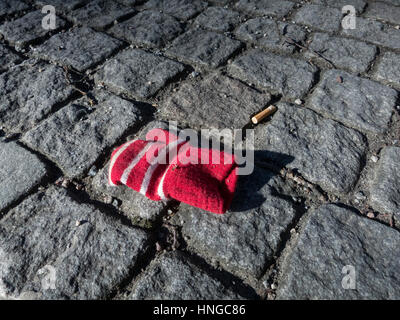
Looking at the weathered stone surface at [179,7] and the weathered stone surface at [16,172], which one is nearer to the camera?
the weathered stone surface at [16,172]

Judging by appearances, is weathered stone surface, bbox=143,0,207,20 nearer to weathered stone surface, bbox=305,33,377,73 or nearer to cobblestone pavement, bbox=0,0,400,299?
cobblestone pavement, bbox=0,0,400,299

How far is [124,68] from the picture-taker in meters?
2.56

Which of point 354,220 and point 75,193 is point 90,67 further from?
point 354,220

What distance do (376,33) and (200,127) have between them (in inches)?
73.8

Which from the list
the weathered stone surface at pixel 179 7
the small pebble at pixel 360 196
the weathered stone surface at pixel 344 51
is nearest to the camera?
the small pebble at pixel 360 196

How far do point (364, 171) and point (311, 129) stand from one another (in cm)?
39

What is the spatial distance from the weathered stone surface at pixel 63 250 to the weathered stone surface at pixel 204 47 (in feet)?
4.82

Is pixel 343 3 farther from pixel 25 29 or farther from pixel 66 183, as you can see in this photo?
pixel 66 183

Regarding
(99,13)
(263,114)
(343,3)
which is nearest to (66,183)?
(263,114)

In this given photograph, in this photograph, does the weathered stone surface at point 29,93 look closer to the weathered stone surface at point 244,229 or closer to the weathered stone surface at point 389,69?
the weathered stone surface at point 244,229

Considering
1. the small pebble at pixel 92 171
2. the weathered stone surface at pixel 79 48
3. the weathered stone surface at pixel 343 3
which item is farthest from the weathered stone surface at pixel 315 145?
the weathered stone surface at pixel 343 3

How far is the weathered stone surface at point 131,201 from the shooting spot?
170 centimetres

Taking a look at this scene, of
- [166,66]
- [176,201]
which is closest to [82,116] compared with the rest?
[166,66]

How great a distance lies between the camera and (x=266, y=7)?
3.31 meters
